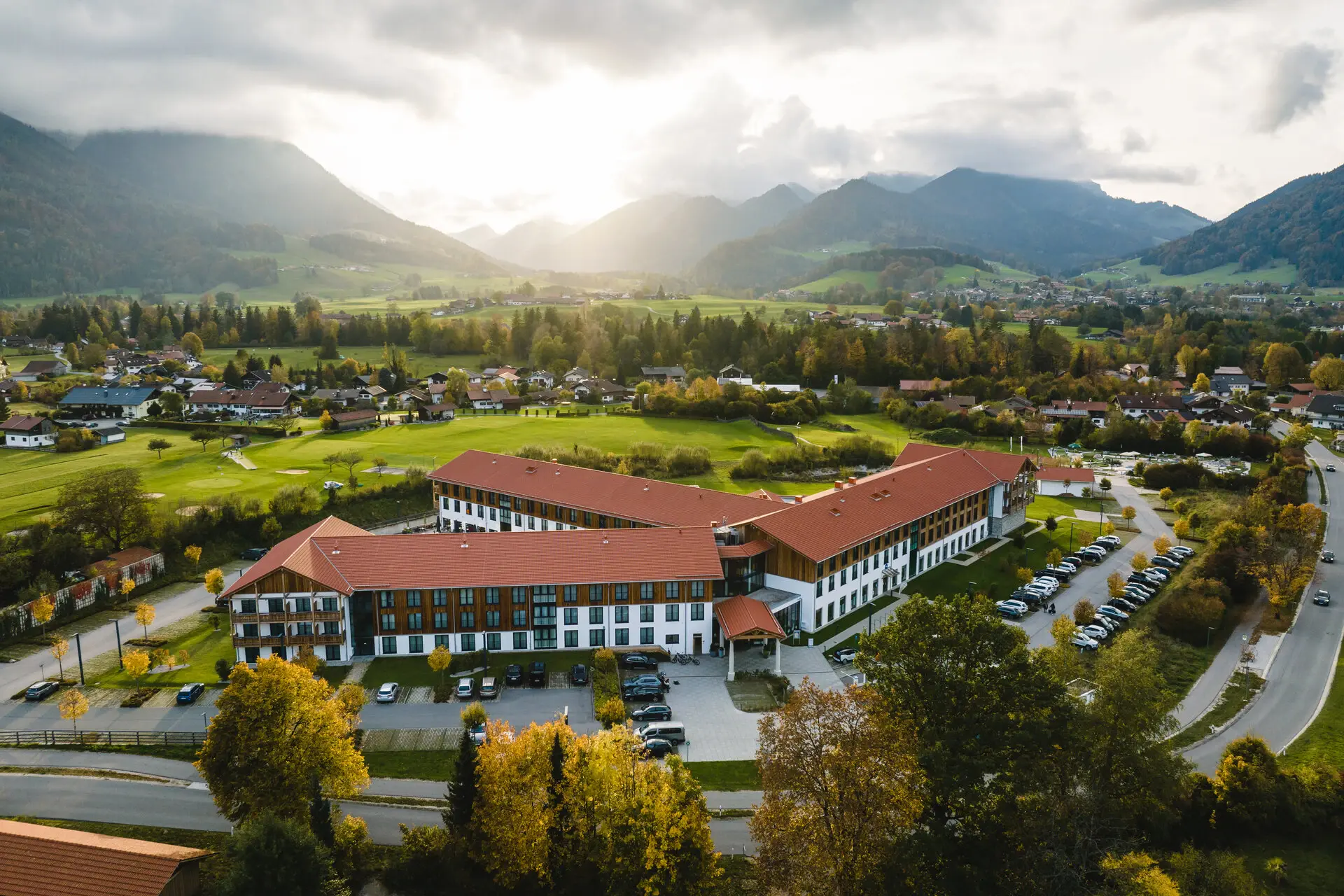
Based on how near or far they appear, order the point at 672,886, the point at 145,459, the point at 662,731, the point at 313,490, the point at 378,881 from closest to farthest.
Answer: the point at 672,886 → the point at 378,881 → the point at 662,731 → the point at 313,490 → the point at 145,459

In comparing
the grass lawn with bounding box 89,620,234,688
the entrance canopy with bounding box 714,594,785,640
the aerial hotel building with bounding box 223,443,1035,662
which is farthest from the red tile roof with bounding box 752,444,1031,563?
the grass lawn with bounding box 89,620,234,688

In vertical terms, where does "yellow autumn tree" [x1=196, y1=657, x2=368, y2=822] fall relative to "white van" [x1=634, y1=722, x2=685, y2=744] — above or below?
above

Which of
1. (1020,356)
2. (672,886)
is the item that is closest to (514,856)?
(672,886)

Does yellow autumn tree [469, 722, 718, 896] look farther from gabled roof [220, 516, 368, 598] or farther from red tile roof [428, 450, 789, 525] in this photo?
red tile roof [428, 450, 789, 525]

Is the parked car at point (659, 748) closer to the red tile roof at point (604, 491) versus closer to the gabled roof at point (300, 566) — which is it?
the red tile roof at point (604, 491)

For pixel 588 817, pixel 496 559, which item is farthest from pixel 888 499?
pixel 588 817

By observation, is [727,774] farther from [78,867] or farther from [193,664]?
[193,664]

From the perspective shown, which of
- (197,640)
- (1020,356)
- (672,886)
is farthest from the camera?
(1020,356)

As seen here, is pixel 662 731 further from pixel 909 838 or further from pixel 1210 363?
pixel 1210 363
